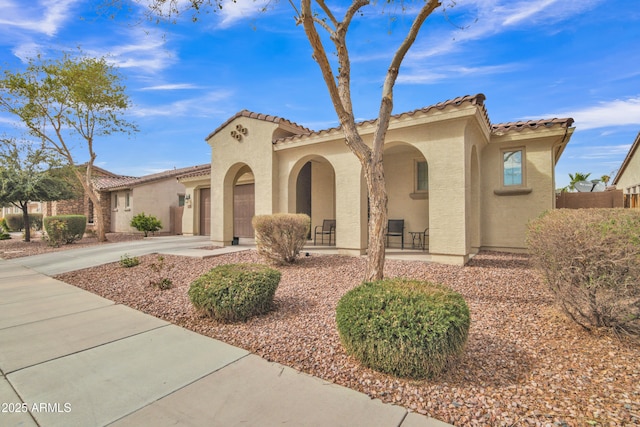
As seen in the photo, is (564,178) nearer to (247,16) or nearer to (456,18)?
(456,18)

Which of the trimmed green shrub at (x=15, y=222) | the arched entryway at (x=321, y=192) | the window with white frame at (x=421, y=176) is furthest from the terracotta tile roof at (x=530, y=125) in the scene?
the trimmed green shrub at (x=15, y=222)

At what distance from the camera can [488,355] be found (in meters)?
3.10

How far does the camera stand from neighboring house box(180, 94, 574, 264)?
735cm

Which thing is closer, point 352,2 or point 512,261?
point 352,2

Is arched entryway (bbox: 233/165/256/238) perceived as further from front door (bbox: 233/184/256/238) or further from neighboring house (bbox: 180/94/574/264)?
neighboring house (bbox: 180/94/574/264)

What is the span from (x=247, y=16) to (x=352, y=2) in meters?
2.16

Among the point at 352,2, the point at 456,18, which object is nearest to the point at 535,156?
the point at 456,18

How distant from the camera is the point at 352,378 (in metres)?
2.73

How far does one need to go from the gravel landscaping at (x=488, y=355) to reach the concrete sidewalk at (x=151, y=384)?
0.75 feet

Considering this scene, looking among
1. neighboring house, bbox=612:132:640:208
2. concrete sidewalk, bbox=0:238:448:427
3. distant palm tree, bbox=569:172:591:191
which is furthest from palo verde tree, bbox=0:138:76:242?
distant palm tree, bbox=569:172:591:191

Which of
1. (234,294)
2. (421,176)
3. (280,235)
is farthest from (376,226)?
(421,176)

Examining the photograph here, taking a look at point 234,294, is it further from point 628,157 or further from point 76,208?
point 76,208

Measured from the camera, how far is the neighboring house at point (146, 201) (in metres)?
19.9

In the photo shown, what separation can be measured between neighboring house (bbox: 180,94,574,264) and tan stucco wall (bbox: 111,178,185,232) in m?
11.1
